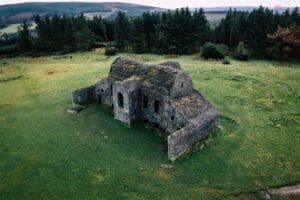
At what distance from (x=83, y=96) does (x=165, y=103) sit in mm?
12428

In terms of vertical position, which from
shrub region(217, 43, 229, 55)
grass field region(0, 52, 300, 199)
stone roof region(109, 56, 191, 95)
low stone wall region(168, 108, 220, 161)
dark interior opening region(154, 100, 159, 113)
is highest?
stone roof region(109, 56, 191, 95)

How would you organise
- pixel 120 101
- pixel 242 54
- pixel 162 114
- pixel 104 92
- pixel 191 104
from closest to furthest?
pixel 191 104, pixel 162 114, pixel 120 101, pixel 104 92, pixel 242 54

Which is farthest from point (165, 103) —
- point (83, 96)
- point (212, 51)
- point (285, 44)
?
point (285, 44)

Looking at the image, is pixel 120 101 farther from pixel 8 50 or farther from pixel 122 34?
pixel 8 50

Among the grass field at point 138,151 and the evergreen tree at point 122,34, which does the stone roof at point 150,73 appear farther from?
the evergreen tree at point 122,34

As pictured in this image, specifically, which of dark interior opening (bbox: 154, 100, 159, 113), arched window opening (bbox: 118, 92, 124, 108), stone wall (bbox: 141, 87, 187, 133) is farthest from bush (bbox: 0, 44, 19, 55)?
dark interior opening (bbox: 154, 100, 159, 113)

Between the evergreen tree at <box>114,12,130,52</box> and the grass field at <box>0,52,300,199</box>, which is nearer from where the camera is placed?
the grass field at <box>0,52,300,199</box>

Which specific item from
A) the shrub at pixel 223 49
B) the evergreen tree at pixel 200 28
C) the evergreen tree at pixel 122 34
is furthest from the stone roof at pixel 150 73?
the evergreen tree at pixel 122 34

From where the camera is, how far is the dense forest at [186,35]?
197ft

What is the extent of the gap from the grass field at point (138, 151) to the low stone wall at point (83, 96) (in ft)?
6.46

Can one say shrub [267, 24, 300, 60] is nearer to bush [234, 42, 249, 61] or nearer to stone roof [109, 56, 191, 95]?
bush [234, 42, 249, 61]

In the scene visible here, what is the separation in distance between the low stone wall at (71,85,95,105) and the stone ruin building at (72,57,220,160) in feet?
14.0

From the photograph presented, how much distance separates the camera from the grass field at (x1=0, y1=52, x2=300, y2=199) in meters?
20.3

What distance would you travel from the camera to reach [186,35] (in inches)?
2657
